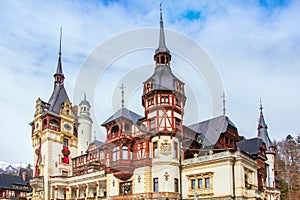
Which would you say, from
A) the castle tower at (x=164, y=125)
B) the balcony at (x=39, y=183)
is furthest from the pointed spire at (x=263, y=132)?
the balcony at (x=39, y=183)

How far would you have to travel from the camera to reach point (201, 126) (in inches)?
1998

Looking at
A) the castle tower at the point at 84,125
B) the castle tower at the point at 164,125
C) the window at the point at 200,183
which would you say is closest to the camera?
the window at the point at 200,183

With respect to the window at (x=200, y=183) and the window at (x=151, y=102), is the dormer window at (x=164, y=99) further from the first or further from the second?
the window at (x=200, y=183)

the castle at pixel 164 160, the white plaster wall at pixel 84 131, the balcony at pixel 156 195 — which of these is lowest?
the balcony at pixel 156 195

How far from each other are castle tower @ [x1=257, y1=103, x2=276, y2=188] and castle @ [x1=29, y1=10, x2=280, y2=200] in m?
0.29

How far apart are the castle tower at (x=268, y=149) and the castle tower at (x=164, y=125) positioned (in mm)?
19996

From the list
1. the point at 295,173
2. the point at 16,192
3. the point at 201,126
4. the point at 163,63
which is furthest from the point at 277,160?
the point at 16,192

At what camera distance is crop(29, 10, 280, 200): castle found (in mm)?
40531

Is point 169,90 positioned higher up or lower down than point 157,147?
higher up

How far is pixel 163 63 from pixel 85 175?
64.6ft

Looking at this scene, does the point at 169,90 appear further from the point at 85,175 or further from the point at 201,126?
the point at 85,175

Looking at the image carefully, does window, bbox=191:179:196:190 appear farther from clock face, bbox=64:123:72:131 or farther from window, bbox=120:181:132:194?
clock face, bbox=64:123:72:131

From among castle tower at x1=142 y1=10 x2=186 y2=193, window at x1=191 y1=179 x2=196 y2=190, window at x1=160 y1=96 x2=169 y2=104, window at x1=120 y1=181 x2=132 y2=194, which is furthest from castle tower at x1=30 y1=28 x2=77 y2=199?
window at x1=191 y1=179 x2=196 y2=190

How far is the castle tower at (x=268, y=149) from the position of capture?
186 ft
